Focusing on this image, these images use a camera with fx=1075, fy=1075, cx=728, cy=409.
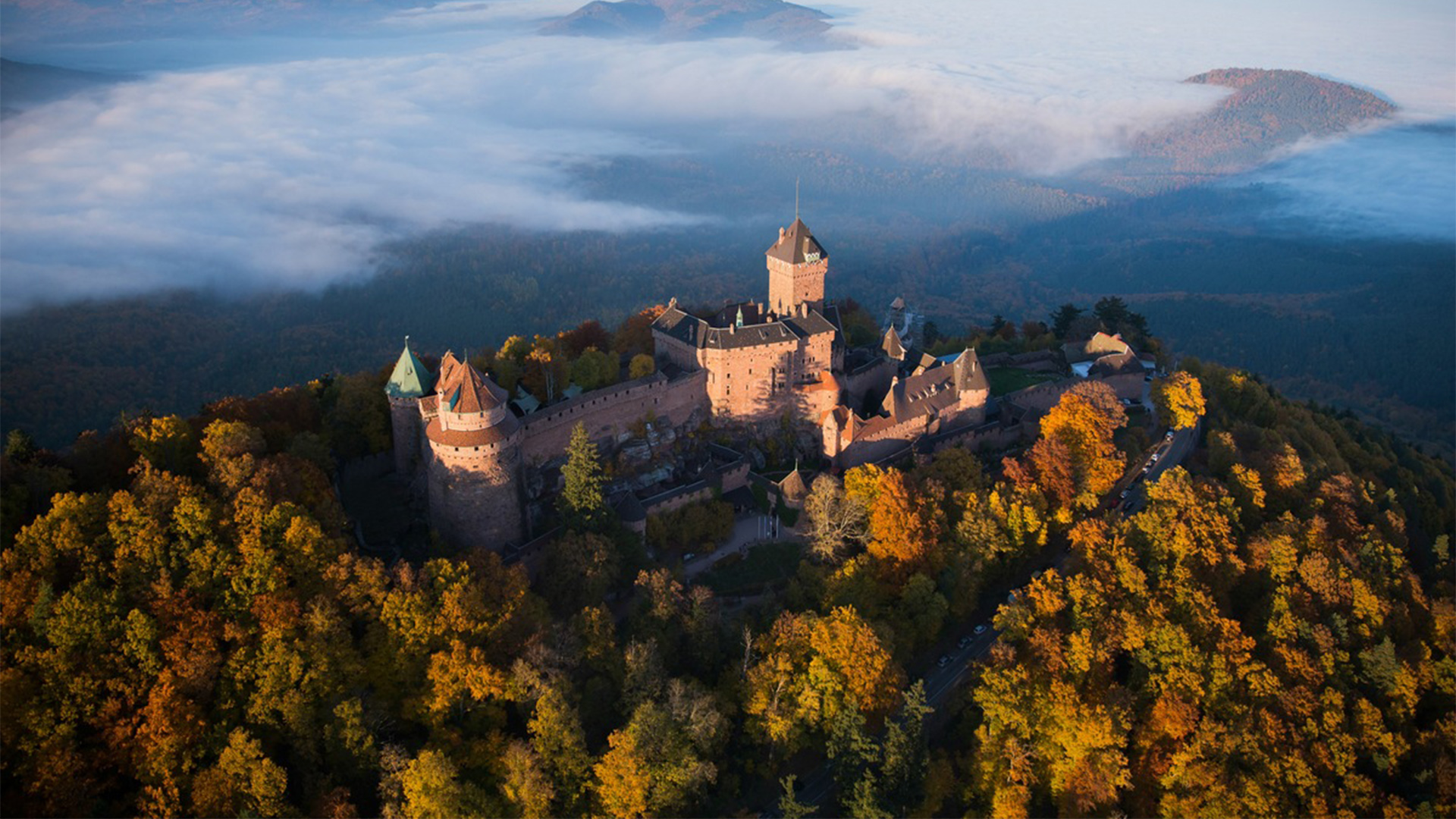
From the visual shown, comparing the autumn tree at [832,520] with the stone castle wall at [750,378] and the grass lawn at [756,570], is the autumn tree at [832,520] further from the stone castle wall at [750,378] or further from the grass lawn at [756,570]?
the stone castle wall at [750,378]

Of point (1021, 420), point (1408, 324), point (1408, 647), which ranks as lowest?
point (1408, 324)

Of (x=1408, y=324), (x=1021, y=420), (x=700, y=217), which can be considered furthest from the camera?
(x=700, y=217)

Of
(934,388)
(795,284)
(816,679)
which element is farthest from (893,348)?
(816,679)

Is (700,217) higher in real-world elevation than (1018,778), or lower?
lower

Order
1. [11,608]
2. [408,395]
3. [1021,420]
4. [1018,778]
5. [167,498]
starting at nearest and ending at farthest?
[11,608]
[167,498]
[1018,778]
[408,395]
[1021,420]

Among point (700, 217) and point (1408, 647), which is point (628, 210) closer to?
point (700, 217)

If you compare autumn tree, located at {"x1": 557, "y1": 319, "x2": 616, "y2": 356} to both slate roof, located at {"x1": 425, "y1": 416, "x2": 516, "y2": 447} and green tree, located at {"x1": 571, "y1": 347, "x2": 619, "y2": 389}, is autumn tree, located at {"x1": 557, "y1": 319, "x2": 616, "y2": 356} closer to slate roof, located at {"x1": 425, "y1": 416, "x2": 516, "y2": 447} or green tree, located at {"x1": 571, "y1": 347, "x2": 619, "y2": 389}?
green tree, located at {"x1": 571, "y1": 347, "x2": 619, "y2": 389}

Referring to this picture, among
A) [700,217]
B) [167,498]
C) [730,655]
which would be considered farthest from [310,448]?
[700,217]

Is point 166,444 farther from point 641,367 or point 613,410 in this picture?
point 641,367
